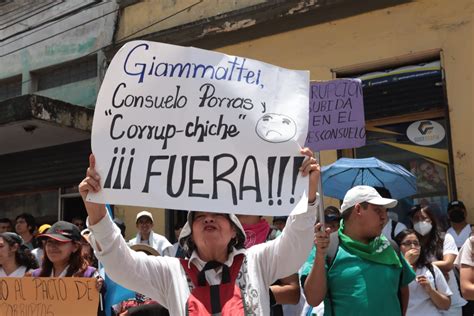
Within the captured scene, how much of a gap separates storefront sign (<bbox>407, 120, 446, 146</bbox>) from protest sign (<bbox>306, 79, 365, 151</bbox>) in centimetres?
348

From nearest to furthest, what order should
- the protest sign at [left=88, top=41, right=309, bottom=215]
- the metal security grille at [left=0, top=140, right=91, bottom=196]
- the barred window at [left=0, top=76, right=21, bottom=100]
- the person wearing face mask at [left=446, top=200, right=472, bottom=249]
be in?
1. the protest sign at [left=88, top=41, right=309, bottom=215]
2. the person wearing face mask at [left=446, top=200, right=472, bottom=249]
3. the metal security grille at [left=0, top=140, right=91, bottom=196]
4. the barred window at [left=0, top=76, right=21, bottom=100]

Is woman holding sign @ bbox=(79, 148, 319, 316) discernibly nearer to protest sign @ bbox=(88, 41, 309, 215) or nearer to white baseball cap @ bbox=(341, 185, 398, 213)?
protest sign @ bbox=(88, 41, 309, 215)

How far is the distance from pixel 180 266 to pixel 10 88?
12341mm

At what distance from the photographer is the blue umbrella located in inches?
246

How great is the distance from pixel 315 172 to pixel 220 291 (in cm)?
65

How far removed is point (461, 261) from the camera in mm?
3783

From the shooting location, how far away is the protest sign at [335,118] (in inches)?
180

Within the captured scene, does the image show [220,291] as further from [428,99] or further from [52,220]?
[52,220]

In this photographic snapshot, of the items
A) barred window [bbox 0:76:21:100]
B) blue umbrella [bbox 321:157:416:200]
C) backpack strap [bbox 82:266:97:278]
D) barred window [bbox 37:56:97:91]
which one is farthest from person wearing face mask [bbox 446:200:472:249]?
barred window [bbox 0:76:21:100]

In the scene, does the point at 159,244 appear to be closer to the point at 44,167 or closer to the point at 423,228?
the point at 423,228

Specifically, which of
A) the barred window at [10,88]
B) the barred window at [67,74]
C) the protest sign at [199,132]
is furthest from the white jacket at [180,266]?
the barred window at [10,88]

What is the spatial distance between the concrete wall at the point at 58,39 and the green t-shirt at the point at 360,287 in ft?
29.7

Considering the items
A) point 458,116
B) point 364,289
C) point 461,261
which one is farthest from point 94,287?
point 458,116

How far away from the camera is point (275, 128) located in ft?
8.43
